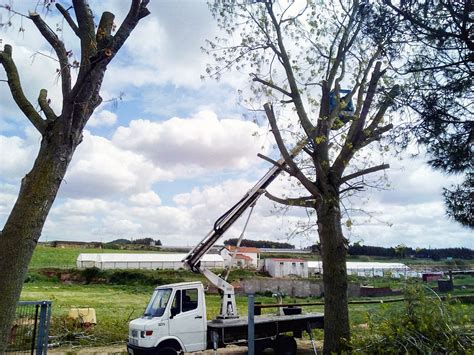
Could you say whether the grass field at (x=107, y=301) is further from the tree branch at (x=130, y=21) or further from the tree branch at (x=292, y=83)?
the tree branch at (x=130, y=21)

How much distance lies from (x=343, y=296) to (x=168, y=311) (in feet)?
16.2

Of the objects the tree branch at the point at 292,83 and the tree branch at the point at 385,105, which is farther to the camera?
the tree branch at the point at 292,83

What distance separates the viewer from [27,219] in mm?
4219

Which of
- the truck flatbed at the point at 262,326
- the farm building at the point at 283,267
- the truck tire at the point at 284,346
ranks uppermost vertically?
the farm building at the point at 283,267

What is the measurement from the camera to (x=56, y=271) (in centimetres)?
4284

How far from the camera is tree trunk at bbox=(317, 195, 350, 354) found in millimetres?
8711

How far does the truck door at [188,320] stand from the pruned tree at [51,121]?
794 cm

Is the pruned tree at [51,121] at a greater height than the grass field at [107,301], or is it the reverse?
the pruned tree at [51,121]

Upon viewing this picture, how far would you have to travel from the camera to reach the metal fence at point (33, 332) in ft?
30.7

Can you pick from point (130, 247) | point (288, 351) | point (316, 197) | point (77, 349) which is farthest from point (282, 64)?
point (130, 247)

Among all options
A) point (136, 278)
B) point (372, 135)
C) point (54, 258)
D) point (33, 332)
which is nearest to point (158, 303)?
point (33, 332)

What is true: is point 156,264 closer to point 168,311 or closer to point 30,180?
point 168,311

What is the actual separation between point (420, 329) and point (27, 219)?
504 centimetres

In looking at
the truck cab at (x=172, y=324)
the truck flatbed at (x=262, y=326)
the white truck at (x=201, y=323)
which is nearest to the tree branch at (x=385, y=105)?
the white truck at (x=201, y=323)
